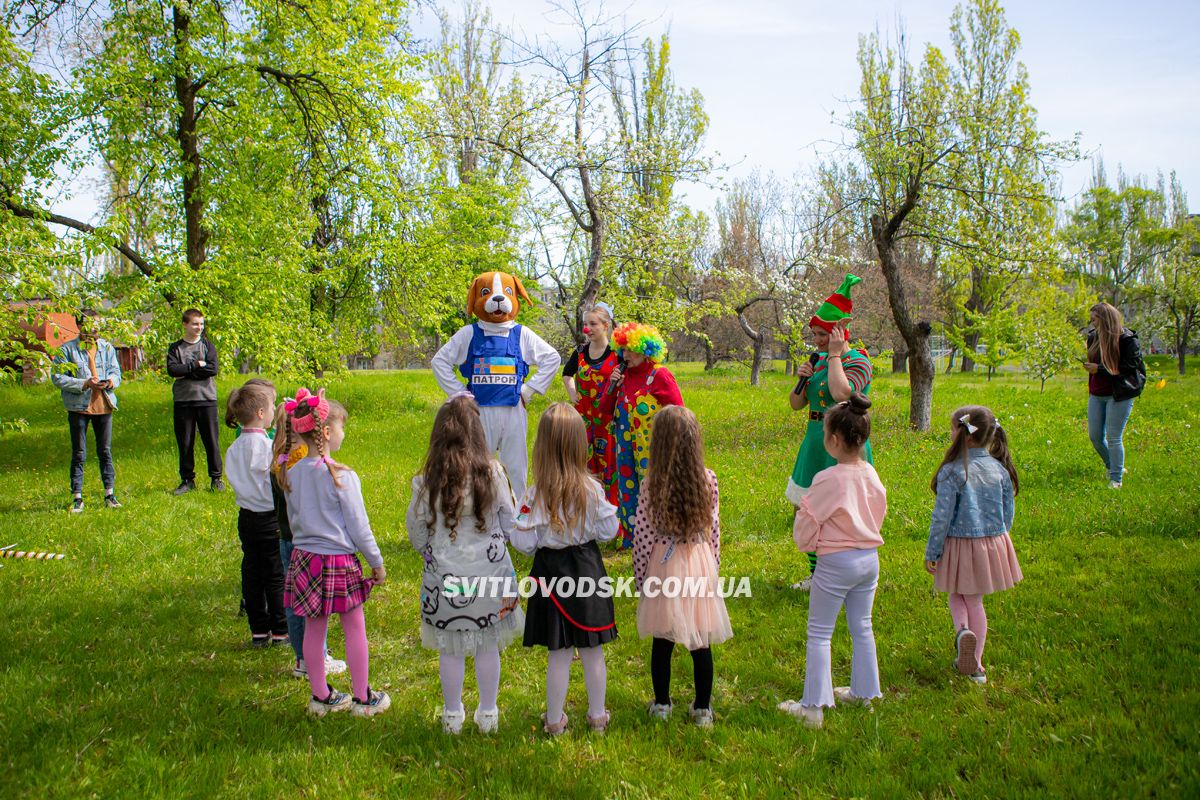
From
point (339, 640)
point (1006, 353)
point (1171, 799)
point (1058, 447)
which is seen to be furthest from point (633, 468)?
point (1006, 353)

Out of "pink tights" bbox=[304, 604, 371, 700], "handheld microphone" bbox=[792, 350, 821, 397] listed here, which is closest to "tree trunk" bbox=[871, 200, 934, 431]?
"handheld microphone" bbox=[792, 350, 821, 397]

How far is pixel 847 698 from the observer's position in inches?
150

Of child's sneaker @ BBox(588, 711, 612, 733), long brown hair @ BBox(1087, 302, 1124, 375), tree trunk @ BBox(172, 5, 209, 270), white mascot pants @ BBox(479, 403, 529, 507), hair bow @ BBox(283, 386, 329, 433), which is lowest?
child's sneaker @ BBox(588, 711, 612, 733)

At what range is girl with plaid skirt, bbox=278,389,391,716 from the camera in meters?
3.74

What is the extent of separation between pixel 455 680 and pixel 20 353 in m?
6.83

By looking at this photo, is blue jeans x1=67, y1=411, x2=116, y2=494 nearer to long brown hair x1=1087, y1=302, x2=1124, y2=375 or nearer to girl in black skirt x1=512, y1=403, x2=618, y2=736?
girl in black skirt x1=512, y1=403, x2=618, y2=736

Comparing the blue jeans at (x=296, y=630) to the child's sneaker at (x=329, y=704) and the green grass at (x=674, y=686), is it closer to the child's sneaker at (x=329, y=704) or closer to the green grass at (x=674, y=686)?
the green grass at (x=674, y=686)

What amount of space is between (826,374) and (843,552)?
173 centimetres

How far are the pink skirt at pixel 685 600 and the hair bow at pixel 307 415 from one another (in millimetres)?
1869

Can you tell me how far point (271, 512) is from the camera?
14.7 ft

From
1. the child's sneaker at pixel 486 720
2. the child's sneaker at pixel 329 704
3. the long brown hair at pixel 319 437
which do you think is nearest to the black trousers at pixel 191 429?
the long brown hair at pixel 319 437

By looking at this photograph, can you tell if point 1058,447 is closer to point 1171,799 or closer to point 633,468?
point 633,468

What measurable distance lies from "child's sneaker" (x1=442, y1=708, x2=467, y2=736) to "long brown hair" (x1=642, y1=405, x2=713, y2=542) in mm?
1372

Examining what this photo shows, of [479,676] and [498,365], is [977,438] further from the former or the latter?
[498,365]
